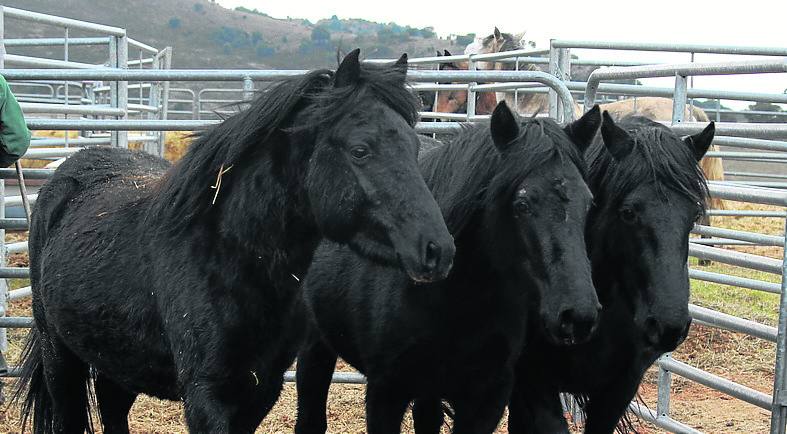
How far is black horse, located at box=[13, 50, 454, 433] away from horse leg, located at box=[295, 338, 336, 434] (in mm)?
941

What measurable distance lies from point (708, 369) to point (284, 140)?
173 inches

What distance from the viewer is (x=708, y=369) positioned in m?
6.46

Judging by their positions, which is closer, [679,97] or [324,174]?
[324,174]

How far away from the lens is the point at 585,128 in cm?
343

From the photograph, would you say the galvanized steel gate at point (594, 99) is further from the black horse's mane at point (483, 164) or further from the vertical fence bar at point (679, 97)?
the black horse's mane at point (483, 164)

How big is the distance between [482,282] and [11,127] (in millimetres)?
2595

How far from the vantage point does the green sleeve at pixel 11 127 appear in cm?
452

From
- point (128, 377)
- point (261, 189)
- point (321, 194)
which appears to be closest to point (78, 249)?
point (128, 377)

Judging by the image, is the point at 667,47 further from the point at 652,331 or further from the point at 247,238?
the point at 247,238

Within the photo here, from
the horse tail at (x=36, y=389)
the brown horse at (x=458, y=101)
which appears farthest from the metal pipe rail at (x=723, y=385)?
the brown horse at (x=458, y=101)

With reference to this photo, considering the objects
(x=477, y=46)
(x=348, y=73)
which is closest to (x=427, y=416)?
(x=348, y=73)

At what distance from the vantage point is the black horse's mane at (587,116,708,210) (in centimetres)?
334

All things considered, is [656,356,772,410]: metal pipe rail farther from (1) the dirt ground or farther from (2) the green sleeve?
(2) the green sleeve

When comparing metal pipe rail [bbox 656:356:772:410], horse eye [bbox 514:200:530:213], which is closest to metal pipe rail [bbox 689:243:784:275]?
metal pipe rail [bbox 656:356:772:410]
